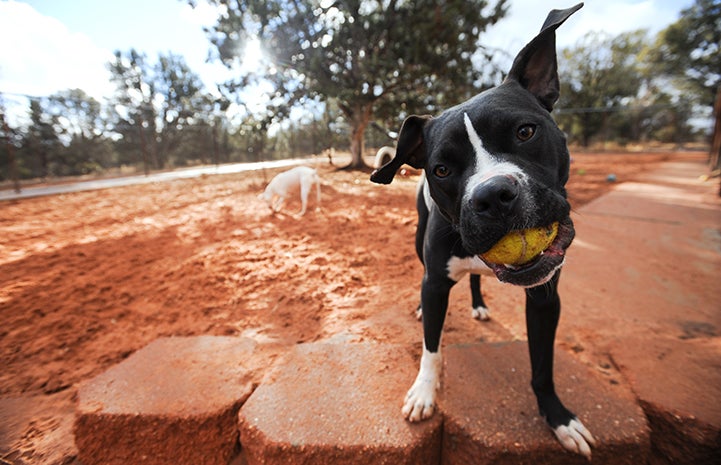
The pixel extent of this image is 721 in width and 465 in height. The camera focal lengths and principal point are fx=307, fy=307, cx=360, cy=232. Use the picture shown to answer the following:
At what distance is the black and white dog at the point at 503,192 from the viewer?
113 centimetres

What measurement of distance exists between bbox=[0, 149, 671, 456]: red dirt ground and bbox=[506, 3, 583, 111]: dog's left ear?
59.8 inches

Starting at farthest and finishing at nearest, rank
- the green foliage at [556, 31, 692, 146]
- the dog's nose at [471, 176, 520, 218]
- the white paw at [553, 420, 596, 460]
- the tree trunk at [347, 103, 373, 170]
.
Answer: the green foliage at [556, 31, 692, 146]
the tree trunk at [347, 103, 373, 170]
the white paw at [553, 420, 596, 460]
the dog's nose at [471, 176, 520, 218]

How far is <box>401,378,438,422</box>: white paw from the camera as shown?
1425 millimetres

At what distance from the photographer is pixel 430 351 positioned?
1.63m

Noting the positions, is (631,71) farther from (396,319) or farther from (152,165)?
(152,165)

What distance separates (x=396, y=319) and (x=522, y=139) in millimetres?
1546

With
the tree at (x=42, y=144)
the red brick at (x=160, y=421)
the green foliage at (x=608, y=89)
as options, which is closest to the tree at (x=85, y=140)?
the tree at (x=42, y=144)

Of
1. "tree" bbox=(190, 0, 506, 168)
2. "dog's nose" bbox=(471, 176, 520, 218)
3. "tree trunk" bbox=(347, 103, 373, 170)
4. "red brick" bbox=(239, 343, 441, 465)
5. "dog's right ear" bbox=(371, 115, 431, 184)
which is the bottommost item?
"red brick" bbox=(239, 343, 441, 465)

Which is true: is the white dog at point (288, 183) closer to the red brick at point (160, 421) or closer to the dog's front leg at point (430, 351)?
the red brick at point (160, 421)

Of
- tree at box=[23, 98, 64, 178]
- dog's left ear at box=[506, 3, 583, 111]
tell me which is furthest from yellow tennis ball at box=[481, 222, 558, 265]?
tree at box=[23, 98, 64, 178]

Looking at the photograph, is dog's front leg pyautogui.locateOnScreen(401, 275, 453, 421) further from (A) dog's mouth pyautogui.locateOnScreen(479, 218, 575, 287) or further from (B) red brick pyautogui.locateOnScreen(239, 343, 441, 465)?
(A) dog's mouth pyautogui.locateOnScreen(479, 218, 575, 287)

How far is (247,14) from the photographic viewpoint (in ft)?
35.2

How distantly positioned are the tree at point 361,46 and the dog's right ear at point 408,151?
394 inches

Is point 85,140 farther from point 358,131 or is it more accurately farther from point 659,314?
point 659,314
